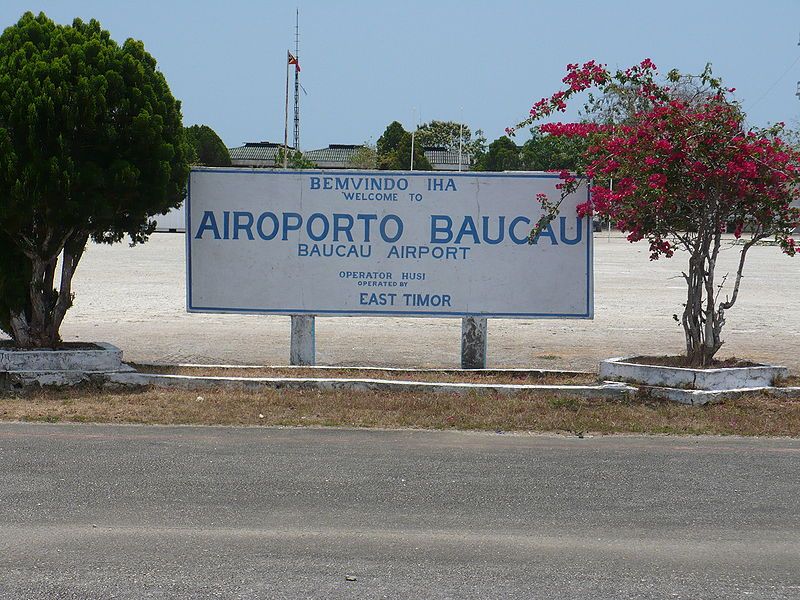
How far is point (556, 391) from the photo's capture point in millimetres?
9984

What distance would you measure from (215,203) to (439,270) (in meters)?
2.51

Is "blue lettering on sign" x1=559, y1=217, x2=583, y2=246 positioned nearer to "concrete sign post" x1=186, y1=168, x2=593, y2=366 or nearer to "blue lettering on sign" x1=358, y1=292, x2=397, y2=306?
"concrete sign post" x1=186, y1=168, x2=593, y2=366

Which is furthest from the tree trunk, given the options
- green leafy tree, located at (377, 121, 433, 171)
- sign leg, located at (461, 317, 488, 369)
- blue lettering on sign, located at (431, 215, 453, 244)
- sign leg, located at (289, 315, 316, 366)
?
green leafy tree, located at (377, 121, 433, 171)

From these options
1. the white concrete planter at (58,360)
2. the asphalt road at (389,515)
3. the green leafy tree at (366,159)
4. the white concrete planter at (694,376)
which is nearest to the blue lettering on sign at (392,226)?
the white concrete planter at (694,376)

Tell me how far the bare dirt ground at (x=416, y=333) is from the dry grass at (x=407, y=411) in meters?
2.17

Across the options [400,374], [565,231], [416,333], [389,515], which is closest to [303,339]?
[400,374]

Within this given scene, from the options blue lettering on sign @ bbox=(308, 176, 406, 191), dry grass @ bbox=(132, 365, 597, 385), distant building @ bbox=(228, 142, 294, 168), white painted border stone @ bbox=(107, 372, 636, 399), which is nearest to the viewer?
white painted border stone @ bbox=(107, 372, 636, 399)

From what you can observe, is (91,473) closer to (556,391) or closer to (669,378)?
(556,391)

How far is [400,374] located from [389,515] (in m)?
4.95

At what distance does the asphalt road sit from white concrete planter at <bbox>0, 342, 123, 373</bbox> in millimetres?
1796

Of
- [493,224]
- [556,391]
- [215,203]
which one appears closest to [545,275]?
[493,224]

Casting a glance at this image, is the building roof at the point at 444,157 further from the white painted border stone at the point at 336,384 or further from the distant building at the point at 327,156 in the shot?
the white painted border stone at the point at 336,384

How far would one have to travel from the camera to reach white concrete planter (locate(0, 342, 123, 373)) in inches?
398

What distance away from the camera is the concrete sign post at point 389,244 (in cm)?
1140
